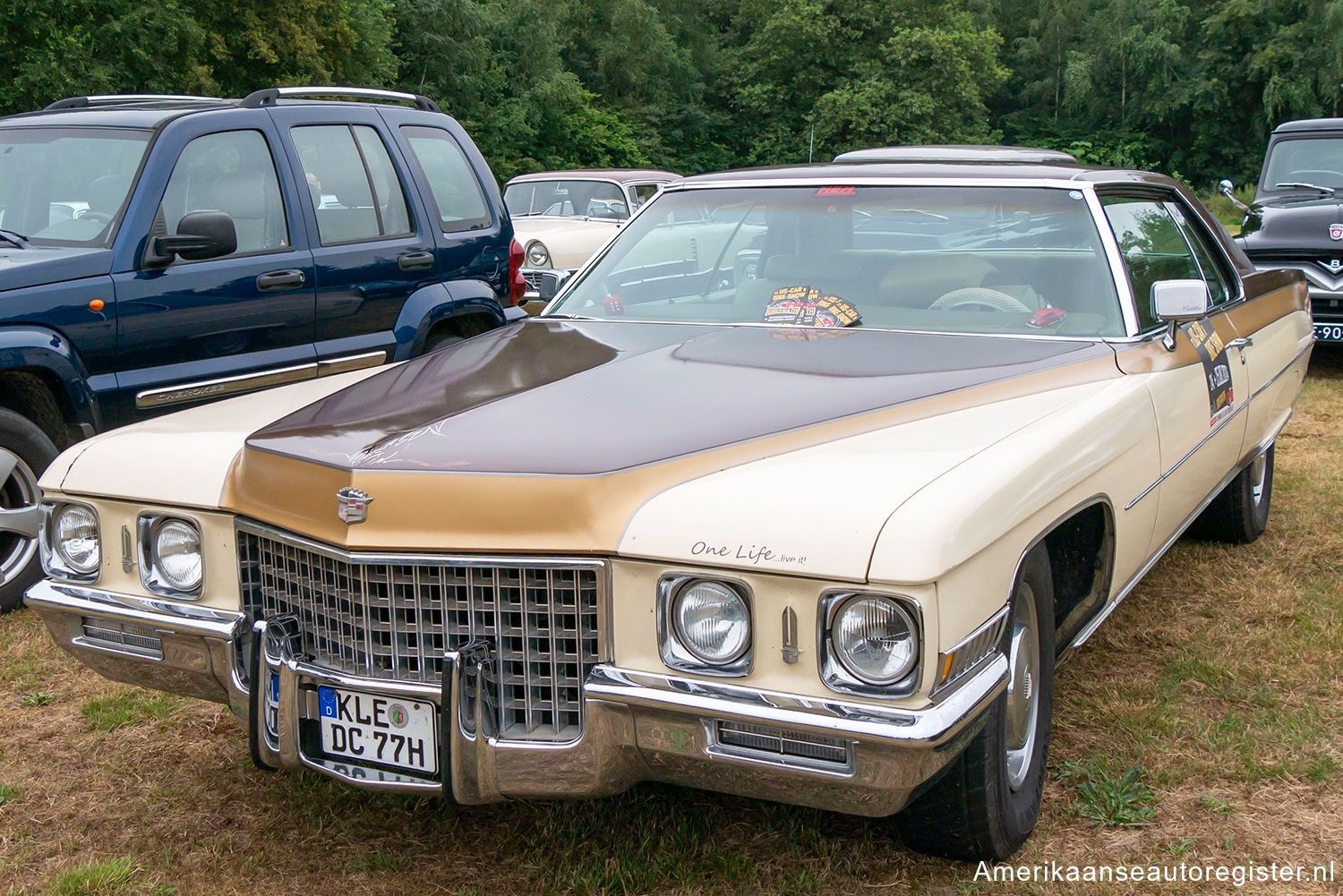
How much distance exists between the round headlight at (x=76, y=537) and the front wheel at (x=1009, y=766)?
2.06 m

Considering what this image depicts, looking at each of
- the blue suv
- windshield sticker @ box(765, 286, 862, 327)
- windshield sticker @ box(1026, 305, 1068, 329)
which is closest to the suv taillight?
the blue suv

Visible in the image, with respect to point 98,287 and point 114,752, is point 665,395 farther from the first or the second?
point 98,287

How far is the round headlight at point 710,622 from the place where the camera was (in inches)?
93.6

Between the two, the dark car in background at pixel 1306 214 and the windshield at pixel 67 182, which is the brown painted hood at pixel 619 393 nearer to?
the windshield at pixel 67 182

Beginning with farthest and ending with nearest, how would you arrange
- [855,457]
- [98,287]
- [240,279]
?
[240,279] < [98,287] < [855,457]

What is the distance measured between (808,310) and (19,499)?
309 cm

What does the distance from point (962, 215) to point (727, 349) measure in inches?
37.6

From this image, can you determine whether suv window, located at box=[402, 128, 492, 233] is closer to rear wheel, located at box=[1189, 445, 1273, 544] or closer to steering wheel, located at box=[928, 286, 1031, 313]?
steering wheel, located at box=[928, 286, 1031, 313]

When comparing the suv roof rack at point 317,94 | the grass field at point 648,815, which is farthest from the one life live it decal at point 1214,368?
the suv roof rack at point 317,94

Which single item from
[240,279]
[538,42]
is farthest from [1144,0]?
[240,279]

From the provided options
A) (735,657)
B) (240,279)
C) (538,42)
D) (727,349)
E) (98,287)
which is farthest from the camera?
(538,42)

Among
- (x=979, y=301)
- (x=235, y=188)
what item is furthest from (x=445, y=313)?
(x=979, y=301)

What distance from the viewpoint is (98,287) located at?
15.7ft

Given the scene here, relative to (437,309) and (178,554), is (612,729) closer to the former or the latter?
(178,554)
